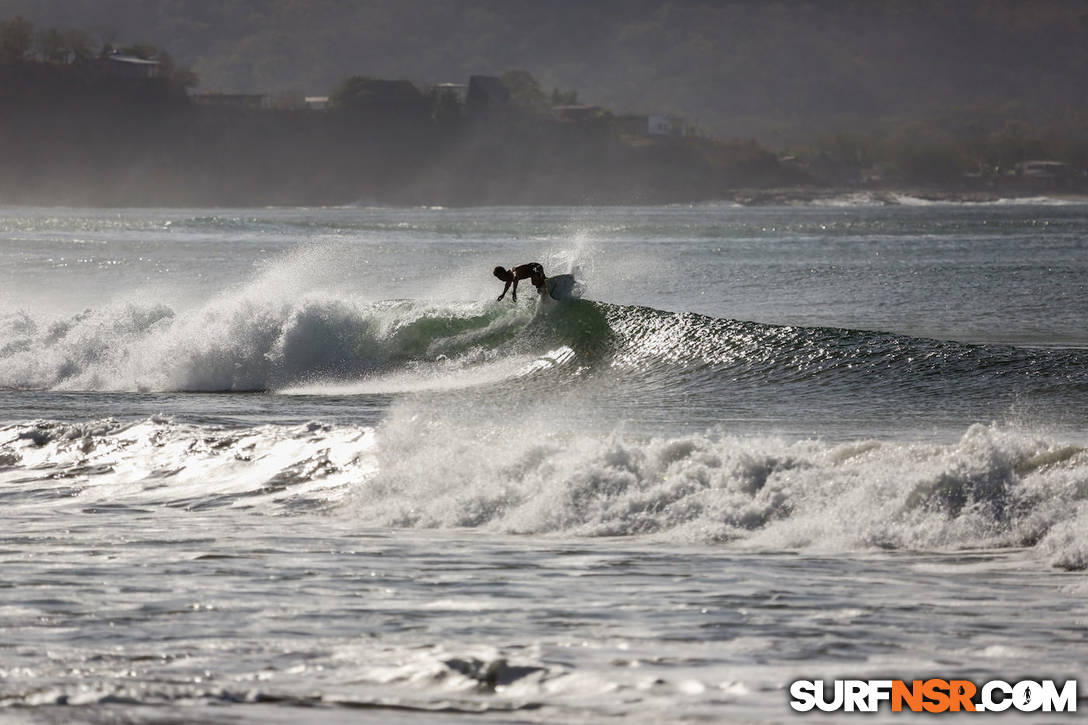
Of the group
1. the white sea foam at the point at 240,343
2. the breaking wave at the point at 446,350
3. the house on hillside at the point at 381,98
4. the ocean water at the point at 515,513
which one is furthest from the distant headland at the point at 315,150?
the ocean water at the point at 515,513

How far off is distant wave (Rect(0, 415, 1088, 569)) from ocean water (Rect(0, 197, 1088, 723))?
32 millimetres

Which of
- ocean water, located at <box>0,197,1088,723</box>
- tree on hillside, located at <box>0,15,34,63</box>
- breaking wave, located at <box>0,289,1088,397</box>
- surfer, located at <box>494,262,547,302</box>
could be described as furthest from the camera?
tree on hillside, located at <box>0,15,34,63</box>

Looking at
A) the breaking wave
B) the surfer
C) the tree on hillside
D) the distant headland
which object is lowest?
the breaking wave

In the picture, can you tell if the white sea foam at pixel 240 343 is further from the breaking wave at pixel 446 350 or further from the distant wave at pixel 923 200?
the distant wave at pixel 923 200

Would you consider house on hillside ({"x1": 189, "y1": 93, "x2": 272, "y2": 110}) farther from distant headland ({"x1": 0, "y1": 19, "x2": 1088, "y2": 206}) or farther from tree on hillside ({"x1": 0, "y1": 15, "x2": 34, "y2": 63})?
tree on hillside ({"x1": 0, "y1": 15, "x2": 34, "y2": 63})

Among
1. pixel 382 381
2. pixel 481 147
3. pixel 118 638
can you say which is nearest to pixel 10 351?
pixel 382 381

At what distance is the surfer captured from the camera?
21231mm

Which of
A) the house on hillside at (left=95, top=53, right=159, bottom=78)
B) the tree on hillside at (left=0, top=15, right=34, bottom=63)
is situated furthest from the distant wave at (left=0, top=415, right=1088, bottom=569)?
the house on hillside at (left=95, top=53, right=159, bottom=78)

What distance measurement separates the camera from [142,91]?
561ft

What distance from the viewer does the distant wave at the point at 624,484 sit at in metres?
9.71

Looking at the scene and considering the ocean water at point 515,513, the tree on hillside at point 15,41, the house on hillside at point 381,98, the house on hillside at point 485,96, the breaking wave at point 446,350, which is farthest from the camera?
the house on hillside at point 485,96

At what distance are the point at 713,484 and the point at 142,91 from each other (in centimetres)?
17165

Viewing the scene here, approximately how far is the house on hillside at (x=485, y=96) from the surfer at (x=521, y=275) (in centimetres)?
16434

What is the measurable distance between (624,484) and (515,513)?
3.03ft
